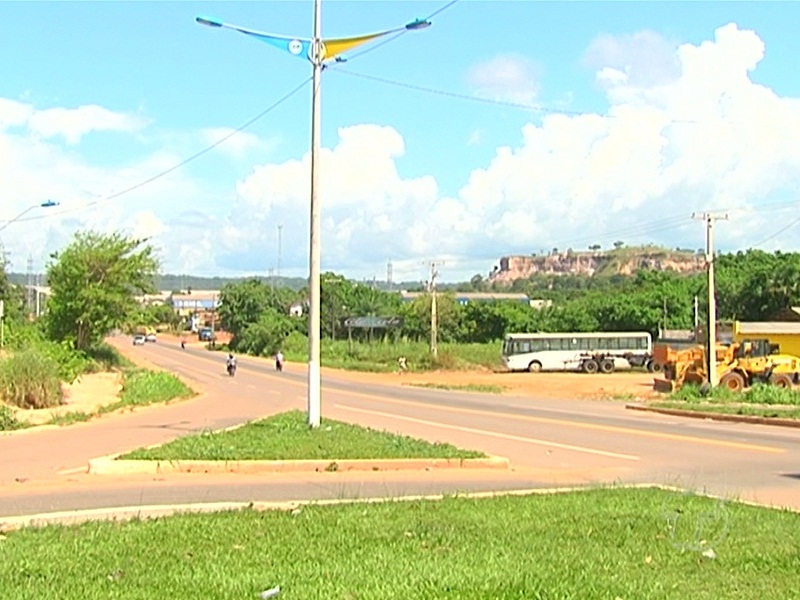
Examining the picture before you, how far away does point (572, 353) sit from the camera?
2726 inches

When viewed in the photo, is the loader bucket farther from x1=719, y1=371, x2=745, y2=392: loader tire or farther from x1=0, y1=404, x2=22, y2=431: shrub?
x1=0, y1=404, x2=22, y2=431: shrub

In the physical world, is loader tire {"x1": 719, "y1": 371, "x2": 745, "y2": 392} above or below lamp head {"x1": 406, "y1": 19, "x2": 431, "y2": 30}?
below

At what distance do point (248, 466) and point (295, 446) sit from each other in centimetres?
175

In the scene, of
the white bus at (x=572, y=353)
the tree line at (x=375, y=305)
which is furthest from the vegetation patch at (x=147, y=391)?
the white bus at (x=572, y=353)

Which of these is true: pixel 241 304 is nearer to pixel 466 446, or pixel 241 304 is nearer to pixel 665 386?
pixel 665 386

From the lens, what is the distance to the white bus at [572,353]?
68.9 m

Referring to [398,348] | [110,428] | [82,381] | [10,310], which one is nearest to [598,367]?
[398,348]

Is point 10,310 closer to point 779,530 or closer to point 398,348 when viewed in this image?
point 398,348

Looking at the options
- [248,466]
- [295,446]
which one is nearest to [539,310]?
[295,446]

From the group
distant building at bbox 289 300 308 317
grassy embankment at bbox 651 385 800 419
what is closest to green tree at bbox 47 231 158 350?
grassy embankment at bbox 651 385 800 419

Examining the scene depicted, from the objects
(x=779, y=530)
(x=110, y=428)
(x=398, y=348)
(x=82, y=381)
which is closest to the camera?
(x=779, y=530)

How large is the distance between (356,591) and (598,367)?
211ft

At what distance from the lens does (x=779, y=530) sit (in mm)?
8969

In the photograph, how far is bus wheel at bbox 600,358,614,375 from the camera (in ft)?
225
